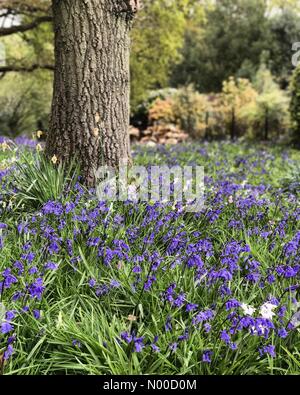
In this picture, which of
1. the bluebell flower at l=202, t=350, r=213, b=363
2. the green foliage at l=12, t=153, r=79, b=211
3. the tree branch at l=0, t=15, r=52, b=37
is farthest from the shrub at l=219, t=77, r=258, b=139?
the bluebell flower at l=202, t=350, r=213, b=363

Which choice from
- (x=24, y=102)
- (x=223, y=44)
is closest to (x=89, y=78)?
(x=24, y=102)

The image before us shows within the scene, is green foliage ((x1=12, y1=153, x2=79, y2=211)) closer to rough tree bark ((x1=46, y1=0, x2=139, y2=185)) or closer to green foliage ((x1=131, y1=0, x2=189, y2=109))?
rough tree bark ((x1=46, y1=0, x2=139, y2=185))

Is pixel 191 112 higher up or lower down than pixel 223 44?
lower down

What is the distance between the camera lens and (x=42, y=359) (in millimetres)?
2398

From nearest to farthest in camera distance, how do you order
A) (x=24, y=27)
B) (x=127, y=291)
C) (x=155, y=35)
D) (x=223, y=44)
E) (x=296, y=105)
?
1. (x=127, y=291)
2. (x=296, y=105)
3. (x=24, y=27)
4. (x=155, y=35)
5. (x=223, y=44)

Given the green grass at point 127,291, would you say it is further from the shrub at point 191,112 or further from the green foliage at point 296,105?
the shrub at point 191,112

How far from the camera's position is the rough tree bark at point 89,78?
4.73 meters

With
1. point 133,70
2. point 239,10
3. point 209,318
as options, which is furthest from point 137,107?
point 209,318

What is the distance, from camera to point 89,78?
477 cm

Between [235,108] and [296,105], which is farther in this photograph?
[235,108]
